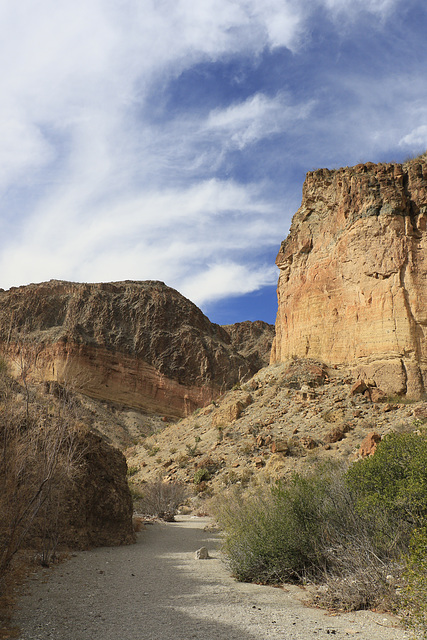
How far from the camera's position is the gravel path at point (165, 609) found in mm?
4957

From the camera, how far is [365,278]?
84.0 ft

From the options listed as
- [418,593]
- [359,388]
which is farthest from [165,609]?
[359,388]

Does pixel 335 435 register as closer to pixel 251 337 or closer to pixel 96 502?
pixel 96 502

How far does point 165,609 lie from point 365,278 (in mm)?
22527

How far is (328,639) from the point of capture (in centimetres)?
471

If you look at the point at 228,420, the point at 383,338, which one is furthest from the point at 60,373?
the point at 383,338

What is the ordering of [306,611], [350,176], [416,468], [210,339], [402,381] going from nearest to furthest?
[306,611]
[416,468]
[402,381]
[350,176]
[210,339]

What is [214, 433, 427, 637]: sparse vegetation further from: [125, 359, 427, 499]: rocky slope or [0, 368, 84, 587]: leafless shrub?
[125, 359, 427, 499]: rocky slope

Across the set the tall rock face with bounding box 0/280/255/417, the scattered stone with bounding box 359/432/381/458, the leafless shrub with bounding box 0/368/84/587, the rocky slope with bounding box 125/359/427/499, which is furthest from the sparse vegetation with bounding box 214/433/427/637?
the tall rock face with bounding box 0/280/255/417

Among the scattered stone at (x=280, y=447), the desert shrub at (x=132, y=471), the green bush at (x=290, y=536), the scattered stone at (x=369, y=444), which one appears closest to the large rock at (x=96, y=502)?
the green bush at (x=290, y=536)

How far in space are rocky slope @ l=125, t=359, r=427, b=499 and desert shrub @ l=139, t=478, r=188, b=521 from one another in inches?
82.1

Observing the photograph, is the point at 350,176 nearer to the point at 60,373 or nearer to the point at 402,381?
the point at 402,381

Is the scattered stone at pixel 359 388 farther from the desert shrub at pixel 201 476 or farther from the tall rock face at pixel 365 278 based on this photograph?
the desert shrub at pixel 201 476

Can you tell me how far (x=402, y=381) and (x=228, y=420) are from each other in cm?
966
